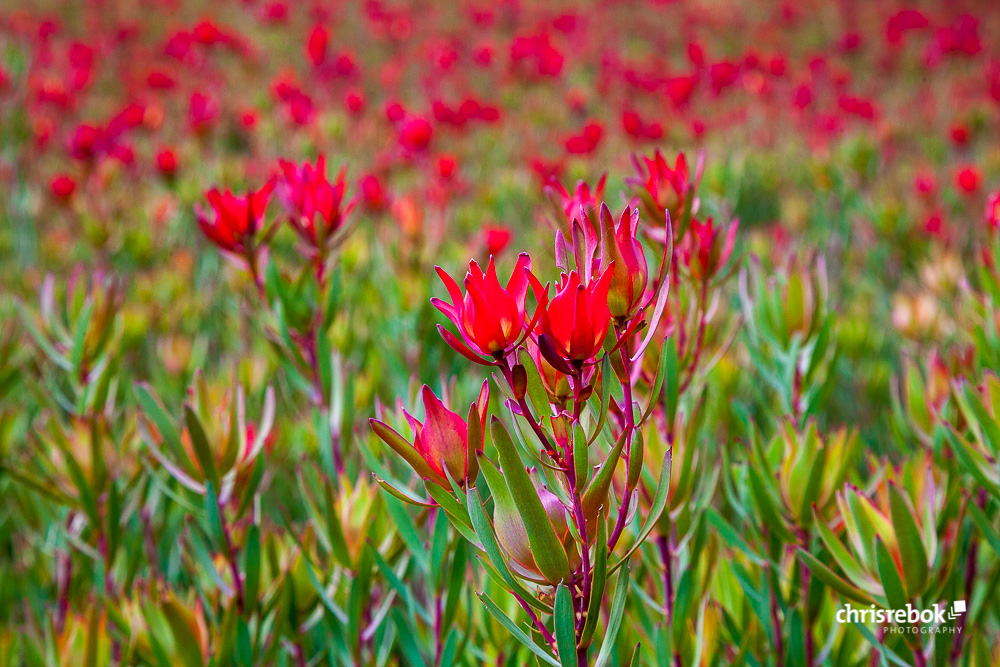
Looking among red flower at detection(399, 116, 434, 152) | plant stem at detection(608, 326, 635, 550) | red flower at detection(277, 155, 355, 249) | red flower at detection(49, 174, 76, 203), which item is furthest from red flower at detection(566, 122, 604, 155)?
plant stem at detection(608, 326, 635, 550)

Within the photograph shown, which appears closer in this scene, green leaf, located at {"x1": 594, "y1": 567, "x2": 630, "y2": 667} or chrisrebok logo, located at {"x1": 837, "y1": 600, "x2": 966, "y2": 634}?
green leaf, located at {"x1": 594, "y1": 567, "x2": 630, "y2": 667}

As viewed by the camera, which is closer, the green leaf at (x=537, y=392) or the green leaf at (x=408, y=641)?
the green leaf at (x=537, y=392)

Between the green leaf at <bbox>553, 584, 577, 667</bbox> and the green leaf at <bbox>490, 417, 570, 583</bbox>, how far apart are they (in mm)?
14

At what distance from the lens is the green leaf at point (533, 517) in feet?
1.44

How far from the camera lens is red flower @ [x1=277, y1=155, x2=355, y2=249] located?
98 cm

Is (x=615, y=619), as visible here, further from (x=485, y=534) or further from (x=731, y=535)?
(x=731, y=535)

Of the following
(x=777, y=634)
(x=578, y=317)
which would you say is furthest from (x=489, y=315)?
(x=777, y=634)

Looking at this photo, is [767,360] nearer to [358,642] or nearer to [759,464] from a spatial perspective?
[759,464]

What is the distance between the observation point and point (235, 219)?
0.95 m

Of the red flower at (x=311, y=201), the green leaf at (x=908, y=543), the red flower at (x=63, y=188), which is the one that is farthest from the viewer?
the red flower at (x=63, y=188)

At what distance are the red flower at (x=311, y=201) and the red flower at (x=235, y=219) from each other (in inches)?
1.4

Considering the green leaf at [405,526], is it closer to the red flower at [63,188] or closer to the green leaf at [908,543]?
the green leaf at [908,543]

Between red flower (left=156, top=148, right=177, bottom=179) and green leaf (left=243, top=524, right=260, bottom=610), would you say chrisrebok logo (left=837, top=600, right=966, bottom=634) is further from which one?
red flower (left=156, top=148, right=177, bottom=179)

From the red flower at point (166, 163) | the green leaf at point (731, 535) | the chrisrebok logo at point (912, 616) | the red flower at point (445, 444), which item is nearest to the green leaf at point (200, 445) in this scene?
the red flower at point (445, 444)
